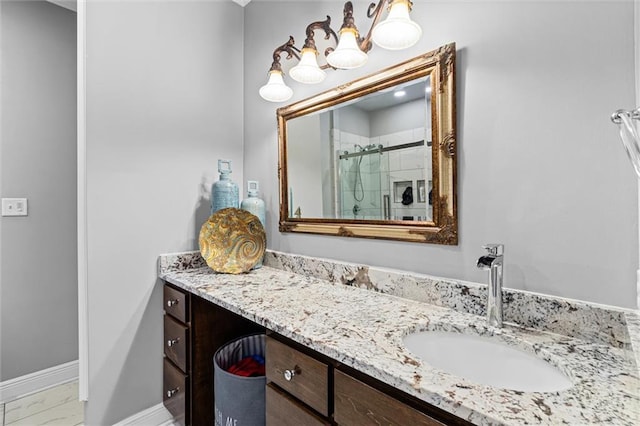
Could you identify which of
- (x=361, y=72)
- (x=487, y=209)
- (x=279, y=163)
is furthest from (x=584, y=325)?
(x=279, y=163)

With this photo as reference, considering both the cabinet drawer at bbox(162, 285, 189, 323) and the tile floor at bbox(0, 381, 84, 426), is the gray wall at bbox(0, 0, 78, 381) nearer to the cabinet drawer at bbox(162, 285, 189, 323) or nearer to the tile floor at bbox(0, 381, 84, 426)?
the tile floor at bbox(0, 381, 84, 426)

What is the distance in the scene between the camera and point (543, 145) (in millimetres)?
940

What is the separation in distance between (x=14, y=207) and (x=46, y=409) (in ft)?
4.02

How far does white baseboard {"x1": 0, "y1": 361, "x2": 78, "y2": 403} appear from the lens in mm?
1884

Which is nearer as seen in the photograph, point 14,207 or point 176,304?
point 176,304

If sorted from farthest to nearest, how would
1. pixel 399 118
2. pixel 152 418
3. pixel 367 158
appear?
pixel 152 418 < pixel 367 158 < pixel 399 118

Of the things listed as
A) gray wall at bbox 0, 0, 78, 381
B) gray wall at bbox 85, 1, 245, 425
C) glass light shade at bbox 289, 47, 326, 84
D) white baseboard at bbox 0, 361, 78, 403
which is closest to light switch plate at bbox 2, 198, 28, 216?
gray wall at bbox 0, 0, 78, 381

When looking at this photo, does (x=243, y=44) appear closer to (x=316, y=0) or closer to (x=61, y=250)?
(x=316, y=0)

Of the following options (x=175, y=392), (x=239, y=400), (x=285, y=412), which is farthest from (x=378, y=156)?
(x=175, y=392)

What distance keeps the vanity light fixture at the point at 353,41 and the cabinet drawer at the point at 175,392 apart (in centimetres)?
147

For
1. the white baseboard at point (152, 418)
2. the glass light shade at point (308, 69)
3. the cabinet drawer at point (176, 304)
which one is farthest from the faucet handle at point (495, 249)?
the white baseboard at point (152, 418)

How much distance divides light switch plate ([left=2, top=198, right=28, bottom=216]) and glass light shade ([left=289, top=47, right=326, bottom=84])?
1906 mm

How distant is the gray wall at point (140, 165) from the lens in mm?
1521

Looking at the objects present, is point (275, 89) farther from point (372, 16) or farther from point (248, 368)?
point (248, 368)
